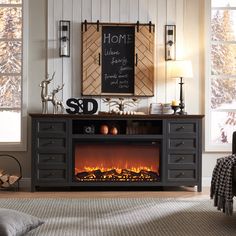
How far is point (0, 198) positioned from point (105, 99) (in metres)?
1.70

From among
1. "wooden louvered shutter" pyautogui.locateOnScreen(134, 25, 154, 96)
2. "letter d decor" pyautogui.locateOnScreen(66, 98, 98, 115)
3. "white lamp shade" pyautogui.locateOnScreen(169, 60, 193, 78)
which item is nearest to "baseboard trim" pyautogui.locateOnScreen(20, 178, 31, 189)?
"letter d decor" pyautogui.locateOnScreen(66, 98, 98, 115)

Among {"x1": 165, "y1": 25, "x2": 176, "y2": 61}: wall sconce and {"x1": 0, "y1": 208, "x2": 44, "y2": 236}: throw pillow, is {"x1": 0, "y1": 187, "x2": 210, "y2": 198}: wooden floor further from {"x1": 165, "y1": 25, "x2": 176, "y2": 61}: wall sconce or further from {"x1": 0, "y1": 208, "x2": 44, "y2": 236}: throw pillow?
{"x1": 0, "y1": 208, "x2": 44, "y2": 236}: throw pillow

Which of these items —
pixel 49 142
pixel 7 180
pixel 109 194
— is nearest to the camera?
pixel 109 194

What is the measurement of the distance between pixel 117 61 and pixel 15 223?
3266 mm

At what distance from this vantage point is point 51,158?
562 cm

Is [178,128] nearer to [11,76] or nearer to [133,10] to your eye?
[133,10]

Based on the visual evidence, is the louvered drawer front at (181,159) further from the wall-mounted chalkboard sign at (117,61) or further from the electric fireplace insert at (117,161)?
the wall-mounted chalkboard sign at (117,61)

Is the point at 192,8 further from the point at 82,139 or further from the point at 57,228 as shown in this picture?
the point at 57,228

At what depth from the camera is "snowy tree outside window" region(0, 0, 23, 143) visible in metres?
6.08

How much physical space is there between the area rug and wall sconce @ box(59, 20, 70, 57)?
1.84 metres

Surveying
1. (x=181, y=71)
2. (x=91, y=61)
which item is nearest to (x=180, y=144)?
(x=181, y=71)

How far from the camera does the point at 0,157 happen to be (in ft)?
19.7

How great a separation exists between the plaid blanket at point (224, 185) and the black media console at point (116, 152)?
61.9 inches

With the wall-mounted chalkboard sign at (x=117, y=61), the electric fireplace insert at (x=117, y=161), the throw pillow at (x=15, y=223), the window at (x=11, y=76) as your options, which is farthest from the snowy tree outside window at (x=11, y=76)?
the throw pillow at (x=15, y=223)
